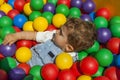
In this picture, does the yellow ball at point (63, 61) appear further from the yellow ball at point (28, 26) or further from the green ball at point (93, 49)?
the yellow ball at point (28, 26)

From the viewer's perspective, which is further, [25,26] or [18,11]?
[18,11]

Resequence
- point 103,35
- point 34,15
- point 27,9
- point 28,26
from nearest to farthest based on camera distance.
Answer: point 103,35 < point 28,26 < point 34,15 < point 27,9

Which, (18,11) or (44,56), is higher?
(18,11)

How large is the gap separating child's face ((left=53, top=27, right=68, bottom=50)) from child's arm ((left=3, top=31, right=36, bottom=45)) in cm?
18

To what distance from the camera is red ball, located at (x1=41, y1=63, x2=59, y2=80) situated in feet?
4.91

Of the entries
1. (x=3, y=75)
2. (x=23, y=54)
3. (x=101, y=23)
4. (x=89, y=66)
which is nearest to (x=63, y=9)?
(x=101, y=23)

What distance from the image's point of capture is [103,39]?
182cm

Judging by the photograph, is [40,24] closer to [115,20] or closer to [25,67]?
[25,67]

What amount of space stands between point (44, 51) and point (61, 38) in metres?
0.15

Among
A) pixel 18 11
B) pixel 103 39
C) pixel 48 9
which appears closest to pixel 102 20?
pixel 103 39

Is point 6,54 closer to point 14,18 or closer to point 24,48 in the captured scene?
point 24,48

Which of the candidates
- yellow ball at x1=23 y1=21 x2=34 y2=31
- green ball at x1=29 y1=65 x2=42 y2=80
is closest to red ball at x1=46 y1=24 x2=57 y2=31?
yellow ball at x1=23 y1=21 x2=34 y2=31

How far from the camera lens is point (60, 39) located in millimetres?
1638

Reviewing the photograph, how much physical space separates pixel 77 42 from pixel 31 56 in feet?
1.07
